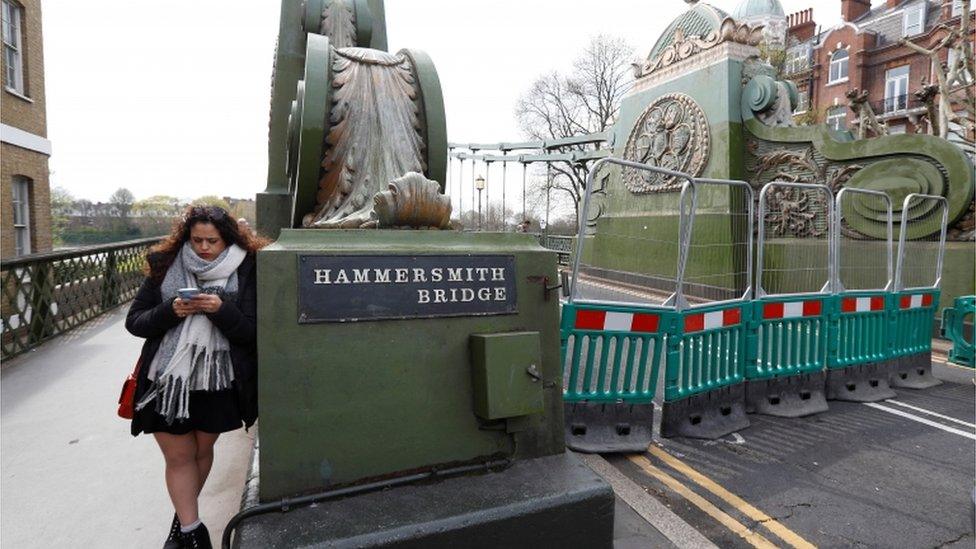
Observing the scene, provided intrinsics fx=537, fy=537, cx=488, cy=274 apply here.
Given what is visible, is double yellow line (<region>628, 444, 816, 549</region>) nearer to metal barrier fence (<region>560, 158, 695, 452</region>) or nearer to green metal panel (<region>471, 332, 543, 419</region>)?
metal barrier fence (<region>560, 158, 695, 452</region>)

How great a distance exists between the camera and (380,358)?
2.06 meters

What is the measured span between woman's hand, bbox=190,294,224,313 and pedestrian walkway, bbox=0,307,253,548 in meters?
1.39

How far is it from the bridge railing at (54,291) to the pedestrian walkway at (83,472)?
153cm

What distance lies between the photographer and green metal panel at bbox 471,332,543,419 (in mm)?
2137

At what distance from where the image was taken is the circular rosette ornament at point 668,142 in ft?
40.6

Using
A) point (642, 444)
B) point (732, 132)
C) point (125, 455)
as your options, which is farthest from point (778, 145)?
point (125, 455)

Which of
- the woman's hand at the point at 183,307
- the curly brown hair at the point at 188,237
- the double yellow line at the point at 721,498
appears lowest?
the double yellow line at the point at 721,498

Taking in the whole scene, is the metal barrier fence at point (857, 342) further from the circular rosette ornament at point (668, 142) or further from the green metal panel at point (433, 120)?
the circular rosette ornament at point (668, 142)

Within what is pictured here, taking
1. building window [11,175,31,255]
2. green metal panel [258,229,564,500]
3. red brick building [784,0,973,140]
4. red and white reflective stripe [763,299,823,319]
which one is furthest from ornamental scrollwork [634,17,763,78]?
red brick building [784,0,973,140]

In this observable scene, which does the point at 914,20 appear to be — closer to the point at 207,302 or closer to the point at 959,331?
the point at 959,331

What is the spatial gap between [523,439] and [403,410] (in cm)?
57

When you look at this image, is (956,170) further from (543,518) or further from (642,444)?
(543,518)

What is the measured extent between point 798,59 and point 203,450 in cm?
4427

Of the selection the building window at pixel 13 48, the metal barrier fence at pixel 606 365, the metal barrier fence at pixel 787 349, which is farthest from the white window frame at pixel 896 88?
the building window at pixel 13 48
